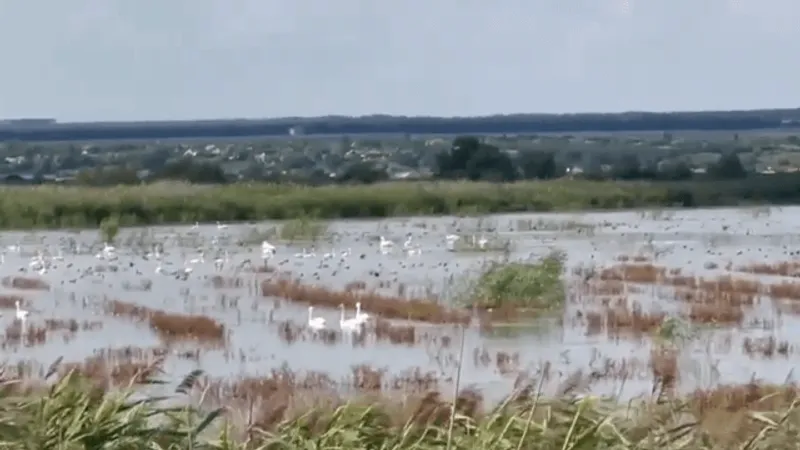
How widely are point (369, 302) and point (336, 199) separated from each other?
2051 centimetres

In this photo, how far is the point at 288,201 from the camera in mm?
39750

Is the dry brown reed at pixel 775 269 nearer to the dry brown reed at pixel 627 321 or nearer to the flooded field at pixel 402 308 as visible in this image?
the flooded field at pixel 402 308

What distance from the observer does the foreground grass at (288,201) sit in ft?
122

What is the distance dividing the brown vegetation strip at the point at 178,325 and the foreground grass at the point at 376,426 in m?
8.14

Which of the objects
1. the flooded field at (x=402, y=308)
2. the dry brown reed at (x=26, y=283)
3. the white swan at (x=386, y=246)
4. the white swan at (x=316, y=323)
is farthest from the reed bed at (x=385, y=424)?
the white swan at (x=386, y=246)

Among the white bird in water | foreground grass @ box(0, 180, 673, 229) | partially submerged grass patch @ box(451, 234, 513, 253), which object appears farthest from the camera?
foreground grass @ box(0, 180, 673, 229)

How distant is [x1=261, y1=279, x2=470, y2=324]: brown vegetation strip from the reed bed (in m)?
9.23

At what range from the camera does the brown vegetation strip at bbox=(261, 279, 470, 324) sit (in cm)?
1916

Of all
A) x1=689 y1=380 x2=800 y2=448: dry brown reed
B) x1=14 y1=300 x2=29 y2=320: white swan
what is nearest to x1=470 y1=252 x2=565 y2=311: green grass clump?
x1=14 y1=300 x2=29 y2=320: white swan

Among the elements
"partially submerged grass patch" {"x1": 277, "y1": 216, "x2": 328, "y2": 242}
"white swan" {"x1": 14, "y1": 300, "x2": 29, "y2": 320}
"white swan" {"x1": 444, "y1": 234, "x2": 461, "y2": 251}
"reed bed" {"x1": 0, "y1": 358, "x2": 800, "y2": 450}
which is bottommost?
"partially submerged grass patch" {"x1": 277, "y1": 216, "x2": 328, "y2": 242}

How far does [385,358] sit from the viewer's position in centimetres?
1627

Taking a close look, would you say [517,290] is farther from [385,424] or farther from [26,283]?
[385,424]

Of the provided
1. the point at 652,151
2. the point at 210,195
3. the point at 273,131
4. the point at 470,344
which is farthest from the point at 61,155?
the point at 470,344

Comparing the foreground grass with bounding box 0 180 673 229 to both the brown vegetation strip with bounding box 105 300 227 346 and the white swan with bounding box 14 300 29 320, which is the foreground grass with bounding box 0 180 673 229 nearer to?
the white swan with bounding box 14 300 29 320
